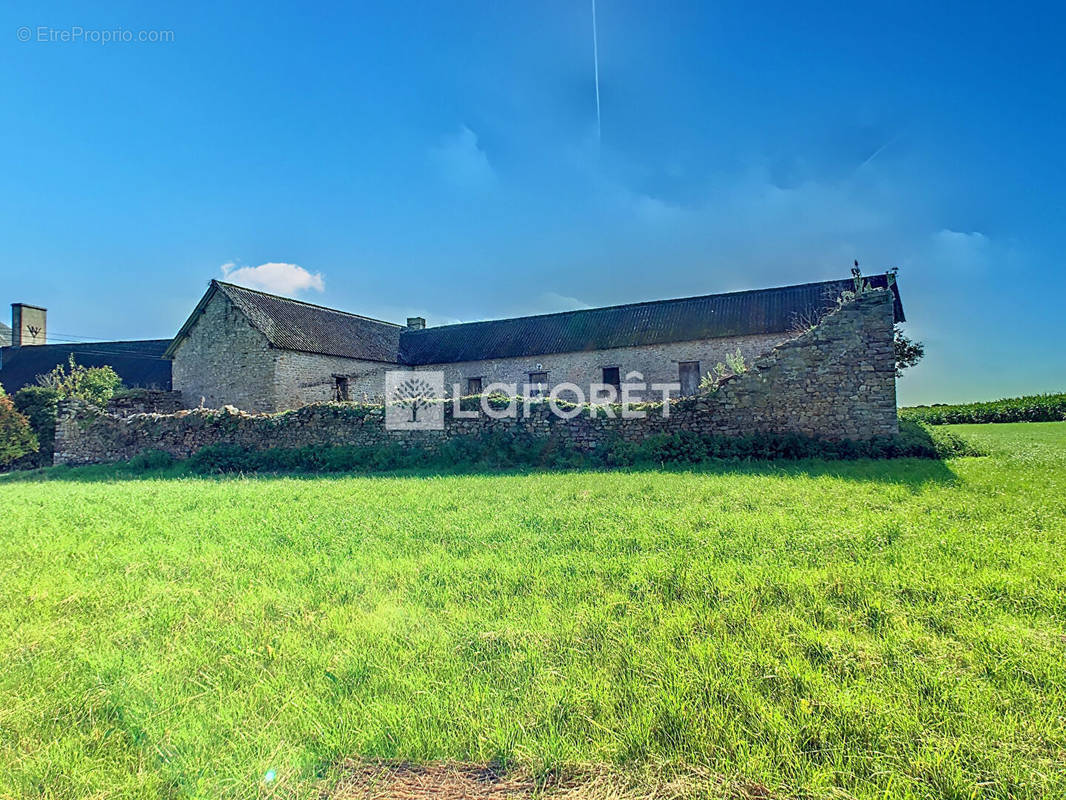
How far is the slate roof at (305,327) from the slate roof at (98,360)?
240 inches

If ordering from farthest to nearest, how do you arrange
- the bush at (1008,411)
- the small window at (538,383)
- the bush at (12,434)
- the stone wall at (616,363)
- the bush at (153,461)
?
the bush at (1008,411), the small window at (538,383), the stone wall at (616,363), the bush at (12,434), the bush at (153,461)

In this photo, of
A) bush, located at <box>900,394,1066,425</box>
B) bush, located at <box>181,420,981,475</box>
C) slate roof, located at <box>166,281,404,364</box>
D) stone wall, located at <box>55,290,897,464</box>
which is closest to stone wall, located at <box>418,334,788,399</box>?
slate roof, located at <box>166,281,404,364</box>

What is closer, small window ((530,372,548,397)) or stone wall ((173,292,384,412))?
stone wall ((173,292,384,412))

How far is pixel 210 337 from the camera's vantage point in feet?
73.4

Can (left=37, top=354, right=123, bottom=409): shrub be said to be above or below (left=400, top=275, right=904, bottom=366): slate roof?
below

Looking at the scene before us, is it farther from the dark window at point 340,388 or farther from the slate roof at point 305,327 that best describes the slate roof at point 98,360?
the dark window at point 340,388

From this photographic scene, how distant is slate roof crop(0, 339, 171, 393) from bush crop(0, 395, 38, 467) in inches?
375

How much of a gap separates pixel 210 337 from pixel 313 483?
15.5 meters

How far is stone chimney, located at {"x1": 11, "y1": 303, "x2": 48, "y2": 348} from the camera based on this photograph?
3138 centimetres

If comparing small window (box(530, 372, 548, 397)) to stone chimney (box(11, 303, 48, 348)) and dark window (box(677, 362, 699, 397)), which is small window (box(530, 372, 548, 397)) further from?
stone chimney (box(11, 303, 48, 348))

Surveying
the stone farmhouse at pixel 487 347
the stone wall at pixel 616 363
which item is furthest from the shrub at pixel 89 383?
the stone wall at pixel 616 363

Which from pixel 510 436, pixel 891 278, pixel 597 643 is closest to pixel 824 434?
pixel 510 436

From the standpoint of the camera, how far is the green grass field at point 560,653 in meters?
2.12

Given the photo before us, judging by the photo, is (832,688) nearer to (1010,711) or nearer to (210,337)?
(1010,711)
